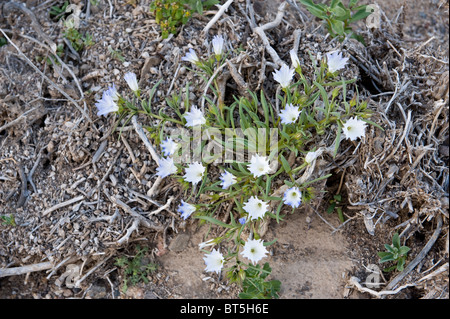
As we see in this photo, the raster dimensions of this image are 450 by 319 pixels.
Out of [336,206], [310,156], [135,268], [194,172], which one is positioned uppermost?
[310,156]

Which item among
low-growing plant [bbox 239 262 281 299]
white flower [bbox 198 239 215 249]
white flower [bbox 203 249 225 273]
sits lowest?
low-growing plant [bbox 239 262 281 299]

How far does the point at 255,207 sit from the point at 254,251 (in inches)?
9.3

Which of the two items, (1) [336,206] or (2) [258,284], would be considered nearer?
(2) [258,284]

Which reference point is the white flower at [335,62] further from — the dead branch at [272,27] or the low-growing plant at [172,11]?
the low-growing plant at [172,11]

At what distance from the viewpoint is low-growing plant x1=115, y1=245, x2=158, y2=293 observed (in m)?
2.88

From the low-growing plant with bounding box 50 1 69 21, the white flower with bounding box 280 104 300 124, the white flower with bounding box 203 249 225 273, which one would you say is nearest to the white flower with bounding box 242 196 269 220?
the white flower with bounding box 203 249 225 273

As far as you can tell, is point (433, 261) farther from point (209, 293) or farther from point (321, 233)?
point (209, 293)

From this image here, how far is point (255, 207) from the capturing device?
2.50m

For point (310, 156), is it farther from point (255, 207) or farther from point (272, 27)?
point (272, 27)

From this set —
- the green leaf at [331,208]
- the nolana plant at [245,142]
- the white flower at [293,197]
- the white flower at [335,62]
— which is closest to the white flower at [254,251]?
the nolana plant at [245,142]

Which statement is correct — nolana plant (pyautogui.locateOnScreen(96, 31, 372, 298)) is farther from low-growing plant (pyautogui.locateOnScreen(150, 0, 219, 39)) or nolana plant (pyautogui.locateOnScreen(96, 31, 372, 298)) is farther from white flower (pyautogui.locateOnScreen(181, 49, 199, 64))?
low-growing plant (pyautogui.locateOnScreen(150, 0, 219, 39))

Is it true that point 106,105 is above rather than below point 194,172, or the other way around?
above

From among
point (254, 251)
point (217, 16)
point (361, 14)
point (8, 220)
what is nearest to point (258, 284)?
point (254, 251)

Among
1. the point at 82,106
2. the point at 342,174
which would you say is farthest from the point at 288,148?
the point at 82,106
